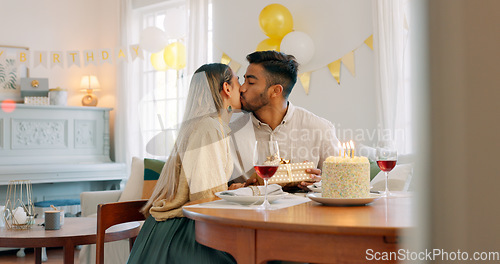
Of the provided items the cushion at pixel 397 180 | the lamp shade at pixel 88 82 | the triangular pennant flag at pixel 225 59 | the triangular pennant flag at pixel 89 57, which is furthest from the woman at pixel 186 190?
the lamp shade at pixel 88 82

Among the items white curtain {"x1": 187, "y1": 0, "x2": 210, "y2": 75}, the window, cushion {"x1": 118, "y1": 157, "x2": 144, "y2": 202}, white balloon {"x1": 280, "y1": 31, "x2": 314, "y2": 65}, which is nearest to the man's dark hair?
white balloon {"x1": 280, "y1": 31, "x2": 314, "y2": 65}

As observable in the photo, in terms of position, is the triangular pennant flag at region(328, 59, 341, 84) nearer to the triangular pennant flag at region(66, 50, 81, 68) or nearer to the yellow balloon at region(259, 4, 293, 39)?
the yellow balloon at region(259, 4, 293, 39)

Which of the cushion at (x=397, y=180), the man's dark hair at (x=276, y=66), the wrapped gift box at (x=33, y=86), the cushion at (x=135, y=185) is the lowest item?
the cushion at (x=135, y=185)

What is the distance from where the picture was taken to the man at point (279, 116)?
2799 millimetres

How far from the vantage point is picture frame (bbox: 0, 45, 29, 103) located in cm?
596

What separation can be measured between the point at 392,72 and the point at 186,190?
2.53 metres

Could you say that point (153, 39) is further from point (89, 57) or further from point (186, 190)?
point (186, 190)

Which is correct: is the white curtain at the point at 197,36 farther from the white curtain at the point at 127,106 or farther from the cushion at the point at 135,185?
the cushion at the point at 135,185

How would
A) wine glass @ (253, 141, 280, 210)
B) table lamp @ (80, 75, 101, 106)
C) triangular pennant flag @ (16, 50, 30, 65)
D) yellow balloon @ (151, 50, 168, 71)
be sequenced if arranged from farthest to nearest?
table lamp @ (80, 75, 101, 106) → triangular pennant flag @ (16, 50, 30, 65) → yellow balloon @ (151, 50, 168, 71) → wine glass @ (253, 141, 280, 210)

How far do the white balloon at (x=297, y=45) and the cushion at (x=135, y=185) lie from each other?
1.57 m

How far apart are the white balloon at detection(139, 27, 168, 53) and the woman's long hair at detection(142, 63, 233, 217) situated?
3.13 m

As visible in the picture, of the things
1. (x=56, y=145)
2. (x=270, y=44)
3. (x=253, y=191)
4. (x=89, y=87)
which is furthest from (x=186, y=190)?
(x=89, y=87)

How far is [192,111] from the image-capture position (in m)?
2.07

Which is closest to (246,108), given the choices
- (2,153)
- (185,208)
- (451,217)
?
(185,208)
